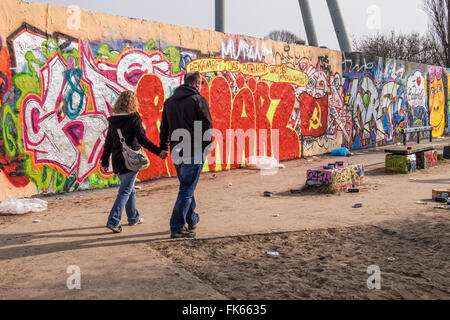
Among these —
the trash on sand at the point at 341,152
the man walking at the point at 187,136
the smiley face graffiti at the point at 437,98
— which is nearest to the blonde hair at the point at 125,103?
the man walking at the point at 187,136

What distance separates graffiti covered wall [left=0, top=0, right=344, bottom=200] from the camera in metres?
7.09

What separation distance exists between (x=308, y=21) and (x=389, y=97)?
5900mm

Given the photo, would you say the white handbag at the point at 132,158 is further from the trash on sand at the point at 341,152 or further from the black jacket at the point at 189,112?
the trash on sand at the point at 341,152

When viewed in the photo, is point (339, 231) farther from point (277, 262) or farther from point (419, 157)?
point (419, 157)

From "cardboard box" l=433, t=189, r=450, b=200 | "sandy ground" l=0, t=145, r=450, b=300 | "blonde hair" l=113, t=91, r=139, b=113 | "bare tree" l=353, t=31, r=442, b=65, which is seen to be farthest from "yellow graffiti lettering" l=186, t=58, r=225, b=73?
"bare tree" l=353, t=31, r=442, b=65

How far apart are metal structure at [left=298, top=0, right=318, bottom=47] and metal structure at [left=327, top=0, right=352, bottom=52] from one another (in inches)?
53.7

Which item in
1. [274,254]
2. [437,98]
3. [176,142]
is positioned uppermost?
[437,98]

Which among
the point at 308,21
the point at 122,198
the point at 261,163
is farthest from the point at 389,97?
the point at 122,198

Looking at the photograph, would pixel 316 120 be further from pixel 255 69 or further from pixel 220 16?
pixel 220 16

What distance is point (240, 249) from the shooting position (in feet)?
15.3

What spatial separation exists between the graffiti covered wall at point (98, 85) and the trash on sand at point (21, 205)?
41cm

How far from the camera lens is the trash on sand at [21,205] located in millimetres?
6480
